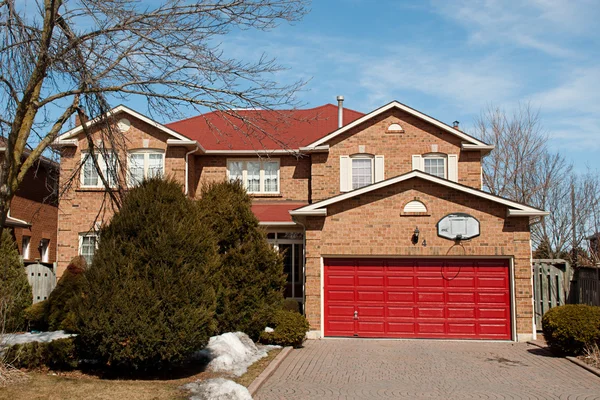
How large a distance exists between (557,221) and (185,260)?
2653 centimetres

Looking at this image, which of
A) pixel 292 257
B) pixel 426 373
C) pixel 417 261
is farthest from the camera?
pixel 292 257

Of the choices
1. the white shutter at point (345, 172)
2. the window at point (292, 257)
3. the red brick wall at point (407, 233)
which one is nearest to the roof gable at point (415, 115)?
the white shutter at point (345, 172)

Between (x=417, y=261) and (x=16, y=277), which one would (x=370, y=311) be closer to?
(x=417, y=261)

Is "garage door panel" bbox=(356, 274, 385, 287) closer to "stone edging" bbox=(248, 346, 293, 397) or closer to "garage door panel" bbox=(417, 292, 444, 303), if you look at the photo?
"garage door panel" bbox=(417, 292, 444, 303)

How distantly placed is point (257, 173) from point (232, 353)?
12441mm

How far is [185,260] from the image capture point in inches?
450

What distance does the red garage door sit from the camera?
18359 mm

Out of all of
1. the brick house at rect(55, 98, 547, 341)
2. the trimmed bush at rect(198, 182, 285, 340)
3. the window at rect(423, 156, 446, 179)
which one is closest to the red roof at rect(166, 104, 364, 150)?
the window at rect(423, 156, 446, 179)

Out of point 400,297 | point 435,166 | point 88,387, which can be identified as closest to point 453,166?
point 435,166

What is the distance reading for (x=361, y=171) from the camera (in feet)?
77.6

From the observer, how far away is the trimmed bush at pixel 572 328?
562 inches

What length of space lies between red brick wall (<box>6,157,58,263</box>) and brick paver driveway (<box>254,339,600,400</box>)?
14.2 meters

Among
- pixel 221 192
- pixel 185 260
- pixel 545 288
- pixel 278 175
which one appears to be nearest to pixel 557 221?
pixel 545 288

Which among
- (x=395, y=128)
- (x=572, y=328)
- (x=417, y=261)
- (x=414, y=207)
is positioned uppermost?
(x=395, y=128)
